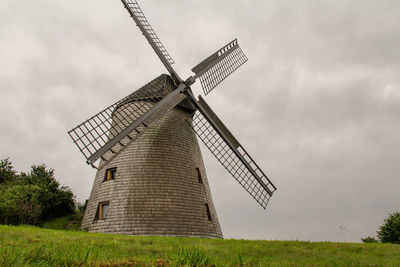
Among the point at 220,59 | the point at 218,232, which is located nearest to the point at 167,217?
the point at 218,232

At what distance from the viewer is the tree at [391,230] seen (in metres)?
18.5

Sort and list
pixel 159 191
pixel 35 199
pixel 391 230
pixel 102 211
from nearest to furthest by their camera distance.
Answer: pixel 159 191 < pixel 102 211 < pixel 35 199 < pixel 391 230

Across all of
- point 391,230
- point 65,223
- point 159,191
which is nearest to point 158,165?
point 159,191

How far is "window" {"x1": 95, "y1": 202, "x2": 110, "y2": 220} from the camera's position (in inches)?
521

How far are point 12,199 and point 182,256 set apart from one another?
1608cm

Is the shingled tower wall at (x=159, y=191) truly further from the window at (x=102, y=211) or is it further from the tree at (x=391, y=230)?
the tree at (x=391, y=230)

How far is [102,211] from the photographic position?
13477mm

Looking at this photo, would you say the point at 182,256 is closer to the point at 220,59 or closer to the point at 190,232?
the point at 190,232

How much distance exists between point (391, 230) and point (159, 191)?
15889mm

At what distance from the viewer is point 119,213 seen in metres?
12.7

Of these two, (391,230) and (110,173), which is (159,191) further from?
(391,230)

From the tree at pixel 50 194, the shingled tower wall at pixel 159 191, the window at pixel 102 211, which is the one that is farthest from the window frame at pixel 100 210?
the tree at pixel 50 194

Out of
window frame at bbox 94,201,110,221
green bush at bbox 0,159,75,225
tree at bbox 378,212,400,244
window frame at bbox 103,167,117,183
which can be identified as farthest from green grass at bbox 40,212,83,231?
tree at bbox 378,212,400,244

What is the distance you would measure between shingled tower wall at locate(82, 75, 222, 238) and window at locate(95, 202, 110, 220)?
19 centimetres
